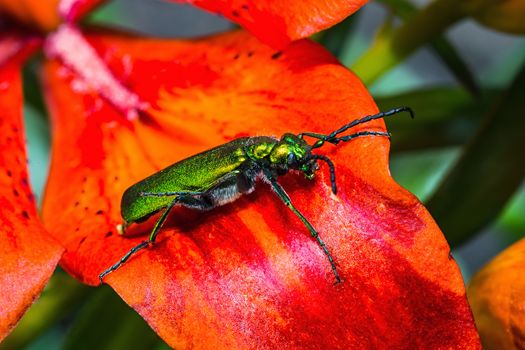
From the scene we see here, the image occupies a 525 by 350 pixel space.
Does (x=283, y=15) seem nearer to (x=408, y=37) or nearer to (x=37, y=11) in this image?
(x=408, y=37)

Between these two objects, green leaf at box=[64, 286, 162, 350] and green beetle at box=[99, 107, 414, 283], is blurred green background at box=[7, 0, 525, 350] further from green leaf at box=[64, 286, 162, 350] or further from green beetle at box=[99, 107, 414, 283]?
green beetle at box=[99, 107, 414, 283]

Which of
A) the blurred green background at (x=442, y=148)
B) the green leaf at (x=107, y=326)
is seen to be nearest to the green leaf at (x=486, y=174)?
the blurred green background at (x=442, y=148)

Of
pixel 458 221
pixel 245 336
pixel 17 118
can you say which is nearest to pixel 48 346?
pixel 17 118

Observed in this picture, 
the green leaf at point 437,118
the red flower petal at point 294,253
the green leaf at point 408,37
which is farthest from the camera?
the green leaf at point 437,118

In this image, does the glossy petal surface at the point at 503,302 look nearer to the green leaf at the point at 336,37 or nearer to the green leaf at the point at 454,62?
the green leaf at the point at 454,62

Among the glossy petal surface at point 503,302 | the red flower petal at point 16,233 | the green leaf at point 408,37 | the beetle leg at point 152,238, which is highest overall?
the red flower petal at point 16,233

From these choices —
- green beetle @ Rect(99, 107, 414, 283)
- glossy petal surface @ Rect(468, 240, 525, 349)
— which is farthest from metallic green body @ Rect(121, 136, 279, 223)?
glossy petal surface @ Rect(468, 240, 525, 349)

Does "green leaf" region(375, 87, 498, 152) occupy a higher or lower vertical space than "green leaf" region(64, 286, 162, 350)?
lower
